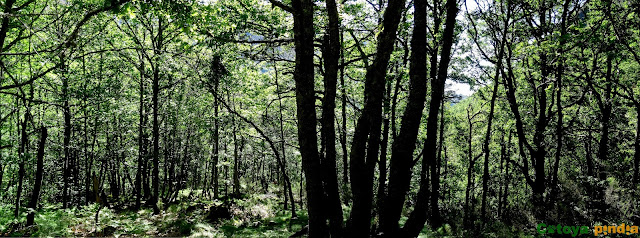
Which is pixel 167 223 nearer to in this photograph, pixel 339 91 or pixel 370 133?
pixel 339 91

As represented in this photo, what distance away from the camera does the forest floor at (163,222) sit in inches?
319

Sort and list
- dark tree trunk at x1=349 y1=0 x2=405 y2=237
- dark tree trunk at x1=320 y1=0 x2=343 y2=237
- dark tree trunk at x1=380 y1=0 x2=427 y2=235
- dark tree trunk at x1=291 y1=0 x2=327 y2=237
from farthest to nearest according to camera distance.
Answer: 1. dark tree trunk at x1=320 y1=0 x2=343 y2=237
2. dark tree trunk at x1=349 y1=0 x2=405 y2=237
3. dark tree trunk at x1=380 y1=0 x2=427 y2=235
4. dark tree trunk at x1=291 y1=0 x2=327 y2=237

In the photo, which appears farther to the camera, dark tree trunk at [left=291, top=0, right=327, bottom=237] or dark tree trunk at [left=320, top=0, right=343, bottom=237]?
dark tree trunk at [left=320, top=0, right=343, bottom=237]

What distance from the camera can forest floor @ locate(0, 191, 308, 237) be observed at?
26.6 feet

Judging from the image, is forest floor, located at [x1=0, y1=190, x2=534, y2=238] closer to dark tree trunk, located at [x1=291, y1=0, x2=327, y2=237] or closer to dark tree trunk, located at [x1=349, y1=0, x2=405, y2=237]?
dark tree trunk, located at [x1=349, y1=0, x2=405, y2=237]

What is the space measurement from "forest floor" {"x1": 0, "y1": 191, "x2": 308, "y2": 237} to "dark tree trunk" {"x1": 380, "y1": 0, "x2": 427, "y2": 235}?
6.07 m

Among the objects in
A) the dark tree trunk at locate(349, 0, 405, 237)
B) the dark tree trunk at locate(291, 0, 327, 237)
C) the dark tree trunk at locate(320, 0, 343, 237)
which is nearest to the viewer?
the dark tree trunk at locate(291, 0, 327, 237)

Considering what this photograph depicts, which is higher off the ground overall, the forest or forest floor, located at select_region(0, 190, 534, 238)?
the forest

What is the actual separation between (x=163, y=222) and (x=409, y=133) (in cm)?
1124

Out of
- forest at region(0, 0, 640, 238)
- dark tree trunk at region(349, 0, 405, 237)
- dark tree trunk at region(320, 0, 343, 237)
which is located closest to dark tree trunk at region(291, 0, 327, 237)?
forest at region(0, 0, 640, 238)

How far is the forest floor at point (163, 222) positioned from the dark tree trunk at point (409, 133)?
6.07 meters

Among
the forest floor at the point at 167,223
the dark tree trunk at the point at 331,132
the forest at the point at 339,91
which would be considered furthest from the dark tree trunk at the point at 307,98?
the forest floor at the point at 167,223

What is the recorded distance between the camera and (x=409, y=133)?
433 centimetres

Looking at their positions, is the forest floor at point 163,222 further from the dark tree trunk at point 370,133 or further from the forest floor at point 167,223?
the dark tree trunk at point 370,133
